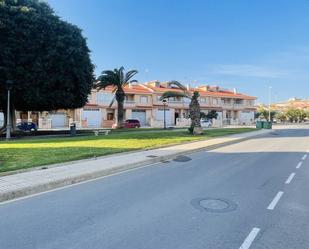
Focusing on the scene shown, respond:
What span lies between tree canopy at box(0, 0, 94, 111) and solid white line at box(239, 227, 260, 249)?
23.4m

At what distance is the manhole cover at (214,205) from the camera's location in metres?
6.19

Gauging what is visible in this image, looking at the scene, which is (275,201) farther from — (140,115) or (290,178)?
(140,115)

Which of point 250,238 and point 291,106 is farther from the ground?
point 291,106

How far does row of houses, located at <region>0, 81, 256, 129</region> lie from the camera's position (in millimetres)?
51156

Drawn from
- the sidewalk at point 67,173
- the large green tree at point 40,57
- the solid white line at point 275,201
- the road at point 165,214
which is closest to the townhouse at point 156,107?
the large green tree at point 40,57

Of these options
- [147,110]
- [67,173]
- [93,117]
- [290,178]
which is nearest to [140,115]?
[147,110]

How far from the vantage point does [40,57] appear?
2552 cm

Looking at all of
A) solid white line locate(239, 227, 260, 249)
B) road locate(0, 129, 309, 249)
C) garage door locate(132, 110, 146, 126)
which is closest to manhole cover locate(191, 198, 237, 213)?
road locate(0, 129, 309, 249)

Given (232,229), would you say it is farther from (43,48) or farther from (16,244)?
(43,48)

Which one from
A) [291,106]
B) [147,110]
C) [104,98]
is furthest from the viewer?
[291,106]

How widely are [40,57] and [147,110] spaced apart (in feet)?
120

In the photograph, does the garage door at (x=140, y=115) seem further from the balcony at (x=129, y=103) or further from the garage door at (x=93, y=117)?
the garage door at (x=93, y=117)

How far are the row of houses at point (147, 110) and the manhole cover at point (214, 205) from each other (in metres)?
39.4

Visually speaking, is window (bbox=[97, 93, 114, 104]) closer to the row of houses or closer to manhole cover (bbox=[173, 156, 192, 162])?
the row of houses
